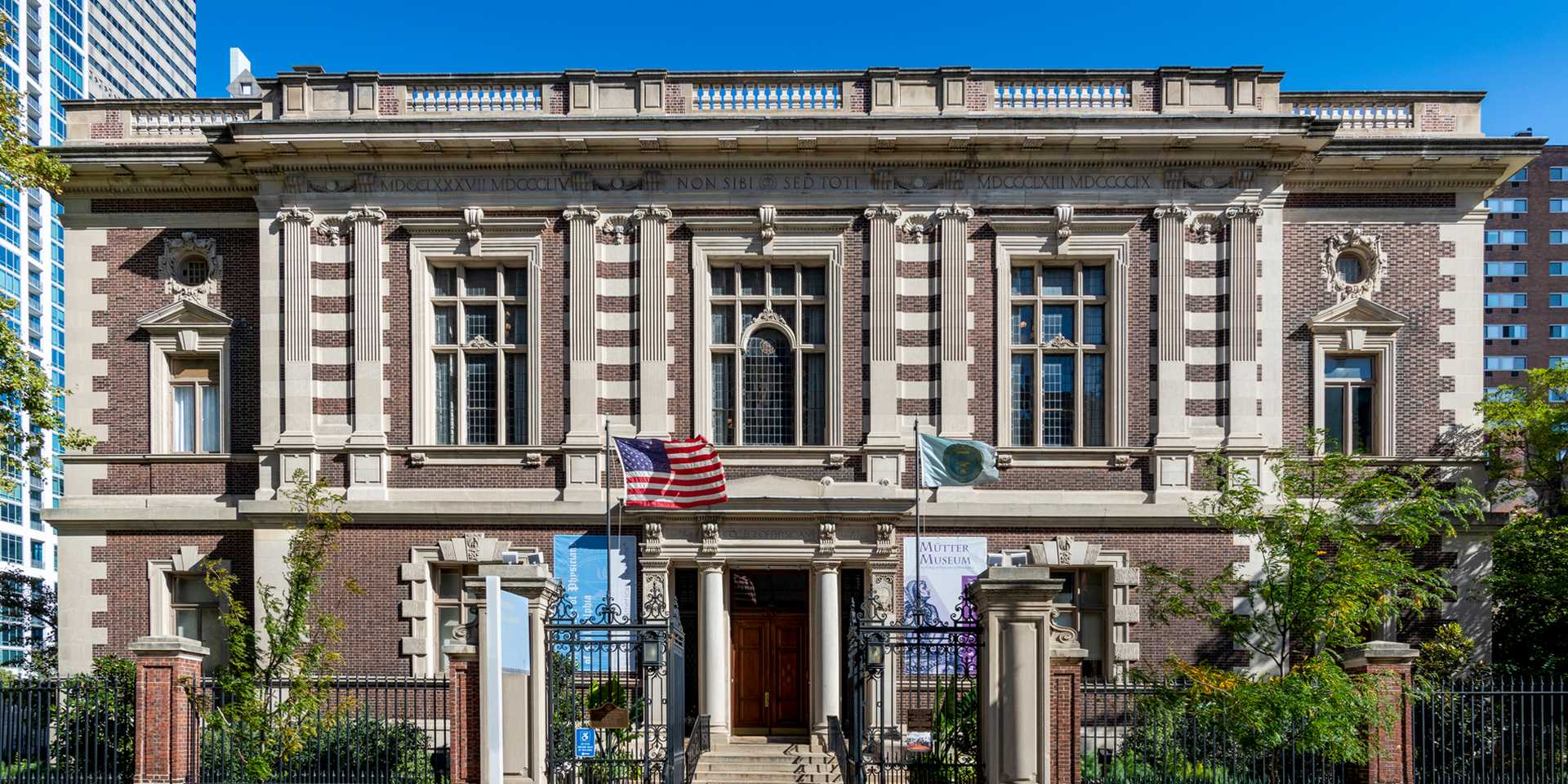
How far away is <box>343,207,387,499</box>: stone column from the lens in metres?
20.3

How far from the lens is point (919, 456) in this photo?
19469mm

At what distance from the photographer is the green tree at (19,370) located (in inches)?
674

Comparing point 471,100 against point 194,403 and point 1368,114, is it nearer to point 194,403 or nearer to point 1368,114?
point 194,403

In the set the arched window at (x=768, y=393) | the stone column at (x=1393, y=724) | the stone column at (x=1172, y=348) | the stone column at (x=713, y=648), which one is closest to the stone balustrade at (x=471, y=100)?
the arched window at (x=768, y=393)

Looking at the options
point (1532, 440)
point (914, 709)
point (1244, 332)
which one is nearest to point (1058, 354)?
point (1244, 332)

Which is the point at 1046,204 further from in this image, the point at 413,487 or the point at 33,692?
the point at 33,692

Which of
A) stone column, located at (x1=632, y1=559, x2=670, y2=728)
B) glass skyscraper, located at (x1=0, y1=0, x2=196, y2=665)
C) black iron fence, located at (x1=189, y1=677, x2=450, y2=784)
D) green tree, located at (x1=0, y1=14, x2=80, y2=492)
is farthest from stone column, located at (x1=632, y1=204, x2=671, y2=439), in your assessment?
glass skyscraper, located at (x1=0, y1=0, x2=196, y2=665)

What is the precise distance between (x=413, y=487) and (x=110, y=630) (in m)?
6.11

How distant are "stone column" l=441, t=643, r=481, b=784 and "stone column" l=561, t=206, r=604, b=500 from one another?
21.1ft

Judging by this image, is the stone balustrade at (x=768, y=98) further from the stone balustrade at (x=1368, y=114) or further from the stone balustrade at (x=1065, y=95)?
the stone balustrade at (x=1368, y=114)

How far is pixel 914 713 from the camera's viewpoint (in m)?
20.0

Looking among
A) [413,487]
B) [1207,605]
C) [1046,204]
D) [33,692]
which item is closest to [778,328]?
[1046,204]

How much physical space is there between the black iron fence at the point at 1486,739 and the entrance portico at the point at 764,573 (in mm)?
8247

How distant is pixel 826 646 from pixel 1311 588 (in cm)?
771
